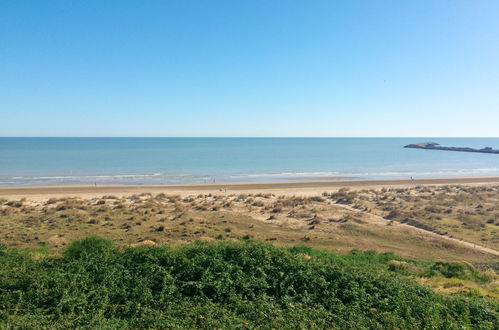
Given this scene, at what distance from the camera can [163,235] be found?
818 inches

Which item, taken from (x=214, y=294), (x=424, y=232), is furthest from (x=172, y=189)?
(x=214, y=294)

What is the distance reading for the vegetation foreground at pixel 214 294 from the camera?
8.59 m

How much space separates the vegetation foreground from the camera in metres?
8.59

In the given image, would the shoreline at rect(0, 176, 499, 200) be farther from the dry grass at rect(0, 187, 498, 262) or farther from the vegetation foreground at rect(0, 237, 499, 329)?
the vegetation foreground at rect(0, 237, 499, 329)

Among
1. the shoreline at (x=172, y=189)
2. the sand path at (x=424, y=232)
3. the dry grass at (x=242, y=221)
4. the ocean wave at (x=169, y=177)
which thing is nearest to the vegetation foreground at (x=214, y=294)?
the dry grass at (x=242, y=221)

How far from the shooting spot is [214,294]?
985 centimetres

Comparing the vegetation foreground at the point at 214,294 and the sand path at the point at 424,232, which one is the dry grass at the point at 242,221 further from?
the vegetation foreground at the point at 214,294

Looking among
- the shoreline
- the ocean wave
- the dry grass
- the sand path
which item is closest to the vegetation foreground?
the dry grass

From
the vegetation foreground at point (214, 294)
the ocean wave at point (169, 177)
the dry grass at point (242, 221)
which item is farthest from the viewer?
the ocean wave at point (169, 177)

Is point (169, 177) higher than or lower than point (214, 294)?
lower

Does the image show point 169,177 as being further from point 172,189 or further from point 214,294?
point 214,294

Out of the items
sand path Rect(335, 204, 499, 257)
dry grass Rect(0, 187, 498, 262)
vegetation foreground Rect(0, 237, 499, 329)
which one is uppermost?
vegetation foreground Rect(0, 237, 499, 329)

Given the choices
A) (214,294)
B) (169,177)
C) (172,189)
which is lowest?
(172,189)

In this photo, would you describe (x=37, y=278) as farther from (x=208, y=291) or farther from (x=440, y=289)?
(x=440, y=289)
